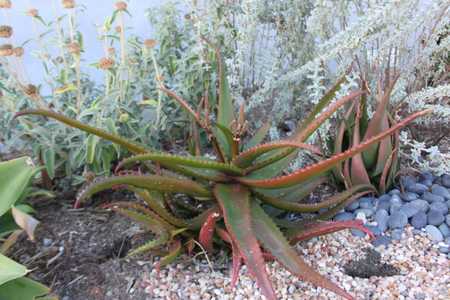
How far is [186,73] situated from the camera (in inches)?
95.1

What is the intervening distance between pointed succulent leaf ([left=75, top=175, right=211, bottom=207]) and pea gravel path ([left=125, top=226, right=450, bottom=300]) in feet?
0.85

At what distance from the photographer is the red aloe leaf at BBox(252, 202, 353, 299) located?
1.40 m

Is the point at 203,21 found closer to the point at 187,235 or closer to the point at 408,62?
the point at 408,62

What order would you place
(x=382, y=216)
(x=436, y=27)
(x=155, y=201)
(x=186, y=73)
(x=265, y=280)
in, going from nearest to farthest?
1. (x=265, y=280)
2. (x=155, y=201)
3. (x=382, y=216)
4. (x=436, y=27)
5. (x=186, y=73)

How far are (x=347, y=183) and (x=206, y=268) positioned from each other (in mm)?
580

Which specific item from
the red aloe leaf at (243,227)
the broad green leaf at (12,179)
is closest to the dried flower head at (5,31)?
the broad green leaf at (12,179)

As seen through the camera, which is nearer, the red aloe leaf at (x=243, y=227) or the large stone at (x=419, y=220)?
the red aloe leaf at (x=243, y=227)

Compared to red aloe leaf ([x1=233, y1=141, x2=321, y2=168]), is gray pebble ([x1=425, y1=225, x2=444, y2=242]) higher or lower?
lower

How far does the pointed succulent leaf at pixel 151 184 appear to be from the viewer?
149cm

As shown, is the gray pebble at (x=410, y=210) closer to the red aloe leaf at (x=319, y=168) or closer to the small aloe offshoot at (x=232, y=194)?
the small aloe offshoot at (x=232, y=194)

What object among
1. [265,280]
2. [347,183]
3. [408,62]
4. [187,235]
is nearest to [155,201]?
[187,235]

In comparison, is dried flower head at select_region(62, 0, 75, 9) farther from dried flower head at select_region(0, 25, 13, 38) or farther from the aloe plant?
the aloe plant

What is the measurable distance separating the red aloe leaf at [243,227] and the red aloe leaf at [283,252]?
49 mm

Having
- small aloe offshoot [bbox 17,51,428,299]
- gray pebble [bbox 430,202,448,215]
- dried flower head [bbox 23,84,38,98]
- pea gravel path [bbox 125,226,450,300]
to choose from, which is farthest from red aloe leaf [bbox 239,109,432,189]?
dried flower head [bbox 23,84,38,98]
